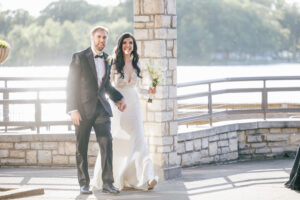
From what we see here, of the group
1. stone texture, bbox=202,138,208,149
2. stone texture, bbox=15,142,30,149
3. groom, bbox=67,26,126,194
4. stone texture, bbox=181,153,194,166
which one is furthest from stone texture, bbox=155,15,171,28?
stone texture, bbox=15,142,30,149

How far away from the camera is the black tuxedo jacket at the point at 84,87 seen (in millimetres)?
6953

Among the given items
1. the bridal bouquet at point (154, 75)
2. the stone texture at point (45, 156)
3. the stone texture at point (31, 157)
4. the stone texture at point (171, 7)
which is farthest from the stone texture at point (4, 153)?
the stone texture at point (171, 7)

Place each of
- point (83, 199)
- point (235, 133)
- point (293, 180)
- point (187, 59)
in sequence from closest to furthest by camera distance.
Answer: point (83, 199), point (293, 180), point (235, 133), point (187, 59)

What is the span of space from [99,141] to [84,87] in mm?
613

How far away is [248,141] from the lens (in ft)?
35.8

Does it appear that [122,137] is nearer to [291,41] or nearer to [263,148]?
[263,148]

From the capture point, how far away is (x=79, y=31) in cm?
5806

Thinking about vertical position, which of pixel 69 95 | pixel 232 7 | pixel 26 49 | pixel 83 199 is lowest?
pixel 83 199

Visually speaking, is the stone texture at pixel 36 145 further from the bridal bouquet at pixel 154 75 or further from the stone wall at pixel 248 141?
the bridal bouquet at pixel 154 75

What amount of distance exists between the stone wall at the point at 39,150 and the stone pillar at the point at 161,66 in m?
1.46

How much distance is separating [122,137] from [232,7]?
70.7 meters

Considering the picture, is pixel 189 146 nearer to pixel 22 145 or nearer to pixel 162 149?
pixel 162 149

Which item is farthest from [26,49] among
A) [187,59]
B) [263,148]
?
[263,148]

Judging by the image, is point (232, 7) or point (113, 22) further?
point (232, 7)
